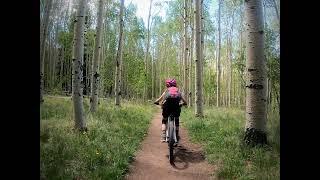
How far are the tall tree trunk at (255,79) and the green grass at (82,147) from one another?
2.65 metres

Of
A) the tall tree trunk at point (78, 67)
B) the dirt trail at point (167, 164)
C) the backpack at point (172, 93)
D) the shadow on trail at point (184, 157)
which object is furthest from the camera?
the tall tree trunk at point (78, 67)

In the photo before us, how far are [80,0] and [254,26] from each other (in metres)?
4.58

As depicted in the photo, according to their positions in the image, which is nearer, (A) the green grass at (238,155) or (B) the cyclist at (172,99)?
(A) the green grass at (238,155)

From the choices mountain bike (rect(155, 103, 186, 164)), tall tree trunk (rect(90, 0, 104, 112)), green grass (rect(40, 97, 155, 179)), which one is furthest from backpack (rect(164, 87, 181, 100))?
tall tree trunk (rect(90, 0, 104, 112))

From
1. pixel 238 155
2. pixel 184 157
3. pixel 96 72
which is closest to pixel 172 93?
pixel 184 157

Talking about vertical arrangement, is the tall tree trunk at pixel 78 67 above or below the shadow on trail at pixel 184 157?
above

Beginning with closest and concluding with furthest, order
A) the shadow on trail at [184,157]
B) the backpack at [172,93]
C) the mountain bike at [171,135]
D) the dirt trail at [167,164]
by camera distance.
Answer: the dirt trail at [167,164]
the shadow on trail at [184,157]
the mountain bike at [171,135]
the backpack at [172,93]

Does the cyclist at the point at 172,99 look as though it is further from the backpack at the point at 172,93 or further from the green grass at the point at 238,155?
the green grass at the point at 238,155

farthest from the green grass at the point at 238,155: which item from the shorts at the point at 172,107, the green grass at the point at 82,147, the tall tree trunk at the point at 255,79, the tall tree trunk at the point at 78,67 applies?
the tall tree trunk at the point at 78,67

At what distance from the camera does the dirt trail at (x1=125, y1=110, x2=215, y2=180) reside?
6734 millimetres

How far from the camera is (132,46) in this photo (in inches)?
1331

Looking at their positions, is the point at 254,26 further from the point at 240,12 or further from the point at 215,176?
the point at 240,12

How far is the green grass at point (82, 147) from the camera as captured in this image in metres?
5.18
